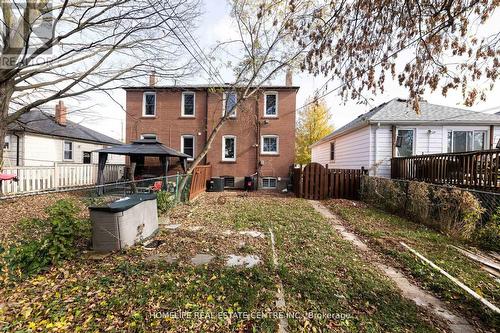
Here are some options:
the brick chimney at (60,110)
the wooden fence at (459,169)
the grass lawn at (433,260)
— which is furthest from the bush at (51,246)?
the wooden fence at (459,169)

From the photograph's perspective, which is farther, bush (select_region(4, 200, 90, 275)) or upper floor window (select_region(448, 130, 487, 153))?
upper floor window (select_region(448, 130, 487, 153))

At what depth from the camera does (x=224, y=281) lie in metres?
3.26

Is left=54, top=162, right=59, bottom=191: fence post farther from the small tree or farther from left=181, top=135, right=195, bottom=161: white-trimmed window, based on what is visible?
the small tree

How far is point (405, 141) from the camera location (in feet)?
39.5

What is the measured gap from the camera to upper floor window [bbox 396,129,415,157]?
1197 centimetres

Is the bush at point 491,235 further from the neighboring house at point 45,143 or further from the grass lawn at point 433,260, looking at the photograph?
the neighboring house at point 45,143

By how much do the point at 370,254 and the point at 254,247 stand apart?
7.30 feet

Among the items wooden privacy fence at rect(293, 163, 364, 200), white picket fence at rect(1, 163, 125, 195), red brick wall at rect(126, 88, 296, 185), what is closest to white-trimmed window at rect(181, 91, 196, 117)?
red brick wall at rect(126, 88, 296, 185)

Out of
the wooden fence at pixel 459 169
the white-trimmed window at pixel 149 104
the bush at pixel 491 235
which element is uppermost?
the white-trimmed window at pixel 149 104

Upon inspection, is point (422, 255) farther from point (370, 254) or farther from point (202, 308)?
point (202, 308)

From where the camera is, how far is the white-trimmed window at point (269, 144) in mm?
15812

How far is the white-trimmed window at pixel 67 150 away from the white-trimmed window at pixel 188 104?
395 inches

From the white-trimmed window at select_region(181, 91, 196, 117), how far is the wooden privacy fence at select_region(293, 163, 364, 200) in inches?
353

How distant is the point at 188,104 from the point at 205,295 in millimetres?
15197
